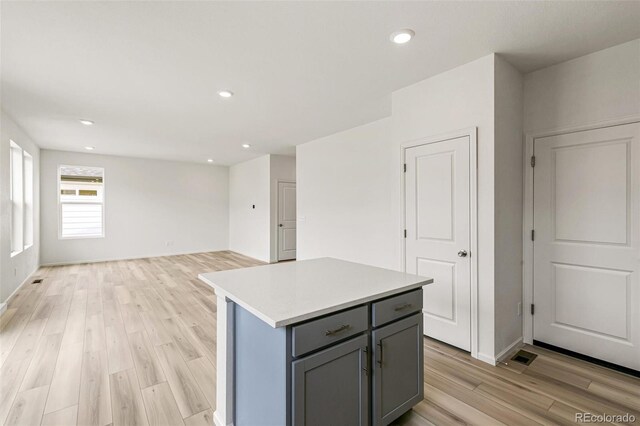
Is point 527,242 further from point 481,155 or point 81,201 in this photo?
point 81,201

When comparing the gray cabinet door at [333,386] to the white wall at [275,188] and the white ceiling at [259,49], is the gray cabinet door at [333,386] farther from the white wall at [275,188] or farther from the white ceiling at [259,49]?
the white wall at [275,188]

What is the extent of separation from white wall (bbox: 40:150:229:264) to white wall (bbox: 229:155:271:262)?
42 cm

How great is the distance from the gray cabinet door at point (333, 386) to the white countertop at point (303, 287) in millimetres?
208

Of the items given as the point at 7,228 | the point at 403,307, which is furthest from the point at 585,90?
the point at 7,228

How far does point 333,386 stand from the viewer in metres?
1.38

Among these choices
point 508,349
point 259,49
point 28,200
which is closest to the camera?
point 259,49

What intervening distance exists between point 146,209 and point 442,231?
7.44 metres

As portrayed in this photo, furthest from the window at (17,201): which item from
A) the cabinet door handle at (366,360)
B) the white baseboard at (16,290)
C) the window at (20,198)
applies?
the cabinet door handle at (366,360)

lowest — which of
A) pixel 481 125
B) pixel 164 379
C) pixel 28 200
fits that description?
pixel 164 379

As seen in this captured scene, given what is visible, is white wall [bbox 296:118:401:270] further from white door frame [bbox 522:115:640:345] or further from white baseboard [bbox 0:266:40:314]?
white baseboard [bbox 0:266:40:314]

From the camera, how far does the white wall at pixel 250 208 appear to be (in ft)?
23.3

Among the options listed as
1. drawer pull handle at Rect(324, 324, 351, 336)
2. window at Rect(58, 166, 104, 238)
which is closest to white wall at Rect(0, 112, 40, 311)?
window at Rect(58, 166, 104, 238)

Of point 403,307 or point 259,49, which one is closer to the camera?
point 403,307

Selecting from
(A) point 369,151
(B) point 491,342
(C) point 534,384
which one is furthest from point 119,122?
(C) point 534,384
